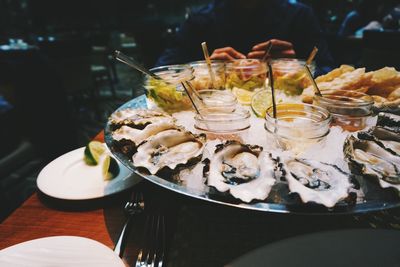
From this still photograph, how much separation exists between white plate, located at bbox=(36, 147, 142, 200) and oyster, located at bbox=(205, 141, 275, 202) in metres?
0.44

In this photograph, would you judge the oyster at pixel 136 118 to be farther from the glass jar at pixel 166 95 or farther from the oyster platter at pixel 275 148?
the glass jar at pixel 166 95

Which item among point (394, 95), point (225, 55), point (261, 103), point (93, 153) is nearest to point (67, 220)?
point (93, 153)

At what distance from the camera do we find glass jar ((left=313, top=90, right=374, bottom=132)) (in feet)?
3.58

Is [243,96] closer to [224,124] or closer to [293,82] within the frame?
[293,82]

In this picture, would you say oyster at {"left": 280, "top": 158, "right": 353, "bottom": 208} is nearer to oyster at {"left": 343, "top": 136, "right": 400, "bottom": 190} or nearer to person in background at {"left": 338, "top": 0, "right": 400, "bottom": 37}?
oyster at {"left": 343, "top": 136, "right": 400, "bottom": 190}

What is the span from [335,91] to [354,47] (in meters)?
5.90

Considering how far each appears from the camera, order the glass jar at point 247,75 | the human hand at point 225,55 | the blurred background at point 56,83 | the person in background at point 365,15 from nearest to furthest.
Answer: the glass jar at point 247,75
the human hand at point 225,55
the blurred background at point 56,83
the person in background at point 365,15

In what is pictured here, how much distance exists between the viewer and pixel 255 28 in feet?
9.34

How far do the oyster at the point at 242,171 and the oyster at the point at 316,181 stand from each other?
6 cm

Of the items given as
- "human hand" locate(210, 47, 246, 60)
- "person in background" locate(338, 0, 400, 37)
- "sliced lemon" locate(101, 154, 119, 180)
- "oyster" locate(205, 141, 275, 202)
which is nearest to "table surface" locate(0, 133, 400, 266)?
"sliced lemon" locate(101, 154, 119, 180)

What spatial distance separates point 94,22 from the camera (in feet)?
40.6

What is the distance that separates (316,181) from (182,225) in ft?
1.54

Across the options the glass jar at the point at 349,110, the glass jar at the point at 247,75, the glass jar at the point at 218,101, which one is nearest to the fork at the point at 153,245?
the glass jar at the point at 218,101

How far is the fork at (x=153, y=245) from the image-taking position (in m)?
0.75
